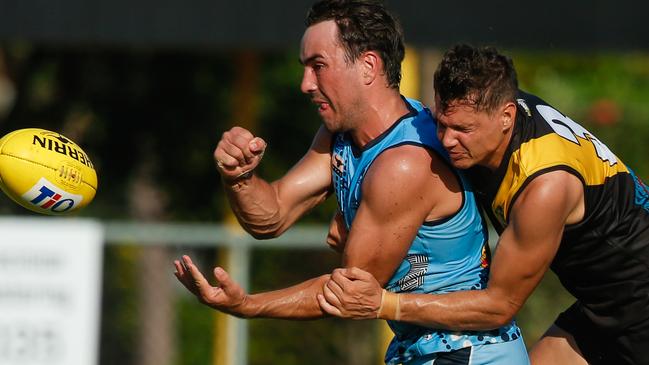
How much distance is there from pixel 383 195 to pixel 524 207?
1.89ft

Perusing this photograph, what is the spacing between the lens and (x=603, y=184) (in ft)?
16.3

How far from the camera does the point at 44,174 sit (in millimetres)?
5328

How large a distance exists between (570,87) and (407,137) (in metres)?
11.6

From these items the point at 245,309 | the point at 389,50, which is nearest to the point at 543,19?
the point at 389,50

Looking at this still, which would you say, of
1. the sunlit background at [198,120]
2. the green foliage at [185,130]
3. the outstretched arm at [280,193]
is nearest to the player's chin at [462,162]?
the outstretched arm at [280,193]

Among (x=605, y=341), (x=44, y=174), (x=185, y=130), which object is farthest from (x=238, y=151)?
(x=185, y=130)

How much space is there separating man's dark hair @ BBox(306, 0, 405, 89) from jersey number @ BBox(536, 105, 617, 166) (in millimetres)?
672

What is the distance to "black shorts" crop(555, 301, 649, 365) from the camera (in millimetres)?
5293

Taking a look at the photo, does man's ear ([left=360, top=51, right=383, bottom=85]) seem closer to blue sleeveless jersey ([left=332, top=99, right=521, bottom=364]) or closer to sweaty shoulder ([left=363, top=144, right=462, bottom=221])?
blue sleeveless jersey ([left=332, top=99, right=521, bottom=364])

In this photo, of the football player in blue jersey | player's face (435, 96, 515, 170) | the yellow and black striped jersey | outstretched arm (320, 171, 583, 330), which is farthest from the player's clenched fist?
the yellow and black striped jersey

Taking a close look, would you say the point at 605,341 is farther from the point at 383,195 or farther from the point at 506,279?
the point at 383,195

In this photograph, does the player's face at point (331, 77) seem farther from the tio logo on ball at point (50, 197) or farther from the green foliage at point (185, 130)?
the green foliage at point (185, 130)

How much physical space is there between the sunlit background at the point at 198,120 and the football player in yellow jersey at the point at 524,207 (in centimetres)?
432

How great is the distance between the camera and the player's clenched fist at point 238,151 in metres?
5.11
